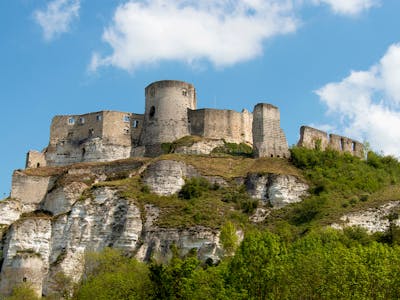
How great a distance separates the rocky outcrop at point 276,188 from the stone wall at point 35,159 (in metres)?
23.9

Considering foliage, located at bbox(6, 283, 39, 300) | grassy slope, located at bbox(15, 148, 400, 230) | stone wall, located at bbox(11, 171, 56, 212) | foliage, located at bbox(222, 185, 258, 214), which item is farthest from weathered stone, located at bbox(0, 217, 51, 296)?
foliage, located at bbox(222, 185, 258, 214)

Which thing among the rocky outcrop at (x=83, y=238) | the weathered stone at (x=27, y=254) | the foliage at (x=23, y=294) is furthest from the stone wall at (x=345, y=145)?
the foliage at (x=23, y=294)

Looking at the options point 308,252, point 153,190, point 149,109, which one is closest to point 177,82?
point 149,109

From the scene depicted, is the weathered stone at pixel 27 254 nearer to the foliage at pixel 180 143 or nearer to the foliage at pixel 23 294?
the foliage at pixel 23 294

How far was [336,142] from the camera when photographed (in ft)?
270

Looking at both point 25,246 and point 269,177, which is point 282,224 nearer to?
point 269,177

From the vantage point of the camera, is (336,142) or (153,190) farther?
(336,142)

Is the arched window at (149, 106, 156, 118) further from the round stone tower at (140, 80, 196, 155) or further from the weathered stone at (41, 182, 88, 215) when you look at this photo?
the weathered stone at (41, 182, 88, 215)

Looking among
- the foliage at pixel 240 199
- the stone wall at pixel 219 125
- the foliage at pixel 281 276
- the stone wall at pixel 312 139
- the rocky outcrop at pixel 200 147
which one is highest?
the stone wall at pixel 219 125

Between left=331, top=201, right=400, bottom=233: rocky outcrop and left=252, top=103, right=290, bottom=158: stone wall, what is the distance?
13.3 m

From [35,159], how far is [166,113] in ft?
47.4

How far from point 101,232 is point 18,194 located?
499 inches

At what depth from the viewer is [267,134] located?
75.7 metres

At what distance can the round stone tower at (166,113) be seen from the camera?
81188 mm
